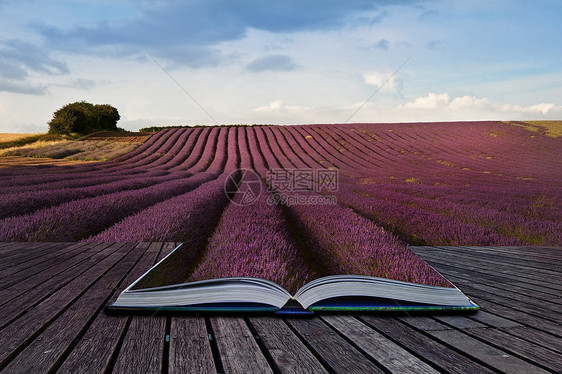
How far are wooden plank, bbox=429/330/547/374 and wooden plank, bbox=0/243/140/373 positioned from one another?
1.35m

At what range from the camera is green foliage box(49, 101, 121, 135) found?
31.1 m

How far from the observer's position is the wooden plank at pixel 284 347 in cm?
100

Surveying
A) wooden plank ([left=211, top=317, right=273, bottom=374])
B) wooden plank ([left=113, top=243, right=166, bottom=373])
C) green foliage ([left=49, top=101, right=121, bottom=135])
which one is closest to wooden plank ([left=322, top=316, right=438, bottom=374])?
wooden plank ([left=211, top=317, right=273, bottom=374])

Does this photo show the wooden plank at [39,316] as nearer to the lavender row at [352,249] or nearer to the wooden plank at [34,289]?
the wooden plank at [34,289]

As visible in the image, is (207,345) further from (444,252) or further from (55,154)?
(55,154)

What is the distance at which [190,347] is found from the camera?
3.57 ft

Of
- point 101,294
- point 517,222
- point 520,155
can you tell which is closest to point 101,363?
point 101,294

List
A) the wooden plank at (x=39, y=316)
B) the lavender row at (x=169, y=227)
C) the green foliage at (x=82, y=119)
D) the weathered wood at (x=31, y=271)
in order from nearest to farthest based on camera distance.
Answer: the wooden plank at (x=39, y=316)
the weathered wood at (x=31, y=271)
the lavender row at (x=169, y=227)
the green foliage at (x=82, y=119)

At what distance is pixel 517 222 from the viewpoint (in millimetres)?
5109

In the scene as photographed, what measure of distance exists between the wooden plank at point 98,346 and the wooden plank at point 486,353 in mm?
1181

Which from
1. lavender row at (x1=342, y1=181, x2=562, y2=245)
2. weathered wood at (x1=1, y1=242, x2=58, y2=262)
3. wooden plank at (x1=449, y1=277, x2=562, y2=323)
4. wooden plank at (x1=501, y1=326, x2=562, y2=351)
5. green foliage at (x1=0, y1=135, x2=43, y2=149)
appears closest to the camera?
wooden plank at (x1=501, y1=326, x2=562, y2=351)

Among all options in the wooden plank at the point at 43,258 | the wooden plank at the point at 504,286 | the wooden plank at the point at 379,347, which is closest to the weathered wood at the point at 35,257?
the wooden plank at the point at 43,258

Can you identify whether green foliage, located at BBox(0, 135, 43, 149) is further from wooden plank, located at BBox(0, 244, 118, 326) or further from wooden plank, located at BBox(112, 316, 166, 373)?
wooden plank, located at BBox(112, 316, 166, 373)

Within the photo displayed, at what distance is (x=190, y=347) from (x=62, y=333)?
1.63ft
